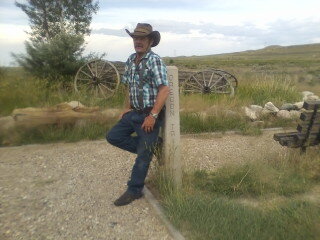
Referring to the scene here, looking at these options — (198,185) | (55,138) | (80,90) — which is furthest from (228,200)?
(80,90)

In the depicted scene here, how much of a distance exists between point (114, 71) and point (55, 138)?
3.77 metres

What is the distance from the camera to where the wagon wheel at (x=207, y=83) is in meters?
11.0

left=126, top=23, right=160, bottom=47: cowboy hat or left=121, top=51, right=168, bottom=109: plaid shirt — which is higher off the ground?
left=126, top=23, right=160, bottom=47: cowboy hat

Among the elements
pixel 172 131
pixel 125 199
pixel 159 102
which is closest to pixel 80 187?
pixel 125 199

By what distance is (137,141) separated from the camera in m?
4.51

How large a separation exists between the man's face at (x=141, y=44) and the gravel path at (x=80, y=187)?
174 cm

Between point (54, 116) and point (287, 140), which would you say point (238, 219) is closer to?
point (287, 140)

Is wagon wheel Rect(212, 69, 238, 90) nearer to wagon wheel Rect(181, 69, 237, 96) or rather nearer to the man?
wagon wheel Rect(181, 69, 237, 96)

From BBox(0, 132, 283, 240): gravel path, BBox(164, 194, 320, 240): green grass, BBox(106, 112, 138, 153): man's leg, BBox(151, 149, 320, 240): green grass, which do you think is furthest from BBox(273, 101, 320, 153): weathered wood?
BBox(106, 112, 138, 153): man's leg

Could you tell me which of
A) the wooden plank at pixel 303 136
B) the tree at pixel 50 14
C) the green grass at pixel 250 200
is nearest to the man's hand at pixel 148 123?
the green grass at pixel 250 200

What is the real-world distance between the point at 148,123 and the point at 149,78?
1.61ft

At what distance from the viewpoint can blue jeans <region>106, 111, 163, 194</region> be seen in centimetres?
423

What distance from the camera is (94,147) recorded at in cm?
664

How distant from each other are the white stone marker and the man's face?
1.17ft
